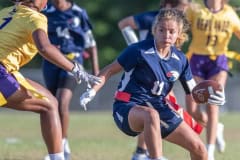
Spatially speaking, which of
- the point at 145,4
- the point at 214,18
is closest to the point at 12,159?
the point at 214,18

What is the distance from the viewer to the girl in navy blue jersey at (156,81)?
808cm

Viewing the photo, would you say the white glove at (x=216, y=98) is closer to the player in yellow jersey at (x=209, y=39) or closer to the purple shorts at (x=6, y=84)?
the purple shorts at (x=6, y=84)

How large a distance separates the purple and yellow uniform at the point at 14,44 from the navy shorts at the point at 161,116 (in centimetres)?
73

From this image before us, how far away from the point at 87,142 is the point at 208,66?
8.84 feet

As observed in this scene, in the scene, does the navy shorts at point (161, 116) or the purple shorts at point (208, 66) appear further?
the purple shorts at point (208, 66)

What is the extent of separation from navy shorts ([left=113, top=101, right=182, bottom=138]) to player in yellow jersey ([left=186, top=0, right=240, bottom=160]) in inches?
113

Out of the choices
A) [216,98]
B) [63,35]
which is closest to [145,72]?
[216,98]

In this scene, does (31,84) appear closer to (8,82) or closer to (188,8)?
(8,82)

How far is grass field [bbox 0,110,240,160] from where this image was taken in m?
11.1

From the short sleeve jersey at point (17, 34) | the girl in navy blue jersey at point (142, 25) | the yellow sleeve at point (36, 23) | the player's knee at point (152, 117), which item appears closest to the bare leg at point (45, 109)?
the short sleeve jersey at point (17, 34)

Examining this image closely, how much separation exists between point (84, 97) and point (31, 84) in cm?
56

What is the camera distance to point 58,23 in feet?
36.8

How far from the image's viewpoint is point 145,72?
27.1 ft

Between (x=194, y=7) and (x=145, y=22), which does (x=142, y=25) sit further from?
(x=194, y=7)
